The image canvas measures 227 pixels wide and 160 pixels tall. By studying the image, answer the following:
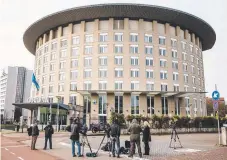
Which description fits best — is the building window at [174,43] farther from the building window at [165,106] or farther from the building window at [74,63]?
the building window at [74,63]

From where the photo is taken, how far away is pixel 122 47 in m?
59.7

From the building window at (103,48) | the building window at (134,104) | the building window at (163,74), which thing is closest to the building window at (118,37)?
the building window at (103,48)

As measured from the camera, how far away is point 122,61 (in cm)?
5862

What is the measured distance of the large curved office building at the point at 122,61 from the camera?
5731 cm

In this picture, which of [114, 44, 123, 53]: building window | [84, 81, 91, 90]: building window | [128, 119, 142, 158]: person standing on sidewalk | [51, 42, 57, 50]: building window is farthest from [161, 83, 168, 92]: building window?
[128, 119, 142, 158]: person standing on sidewalk

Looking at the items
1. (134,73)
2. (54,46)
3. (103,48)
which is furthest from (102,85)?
(54,46)

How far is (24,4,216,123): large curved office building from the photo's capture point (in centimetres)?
5731

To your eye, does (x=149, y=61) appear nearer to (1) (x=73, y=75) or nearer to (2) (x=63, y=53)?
(1) (x=73, y=75)

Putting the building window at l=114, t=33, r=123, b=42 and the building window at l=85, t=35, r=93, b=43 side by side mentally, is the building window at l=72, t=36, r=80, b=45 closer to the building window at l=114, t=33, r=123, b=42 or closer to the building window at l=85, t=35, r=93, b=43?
the building window at l=85, t=35, r=93, b=43

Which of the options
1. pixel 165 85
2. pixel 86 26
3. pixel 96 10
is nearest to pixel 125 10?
pixel 96 10

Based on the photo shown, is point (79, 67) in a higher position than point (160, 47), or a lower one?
lower

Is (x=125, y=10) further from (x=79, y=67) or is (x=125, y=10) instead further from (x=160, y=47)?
(x=79, y=67)

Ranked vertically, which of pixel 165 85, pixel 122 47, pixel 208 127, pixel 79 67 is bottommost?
pixel 208 127

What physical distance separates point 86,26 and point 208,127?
3827 centimetres
